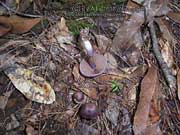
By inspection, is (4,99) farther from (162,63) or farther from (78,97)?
(162,63)

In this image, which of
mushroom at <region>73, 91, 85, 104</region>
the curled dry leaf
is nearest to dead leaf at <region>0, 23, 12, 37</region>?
the curled dry leaf

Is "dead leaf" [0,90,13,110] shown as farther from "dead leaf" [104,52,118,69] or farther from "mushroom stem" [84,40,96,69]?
"dead leaf" [104,52,118,69]

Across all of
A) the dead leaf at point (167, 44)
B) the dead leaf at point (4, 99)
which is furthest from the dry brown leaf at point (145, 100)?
the dead leaf at point (4, 99)

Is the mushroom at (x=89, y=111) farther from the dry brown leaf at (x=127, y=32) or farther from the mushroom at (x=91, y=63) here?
the dry brown leaf at (x=127, y=32)

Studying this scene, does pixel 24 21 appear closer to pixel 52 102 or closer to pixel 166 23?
pixel 52 102

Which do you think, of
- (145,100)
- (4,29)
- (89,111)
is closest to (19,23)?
(4,29)

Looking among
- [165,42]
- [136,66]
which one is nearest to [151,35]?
[165,42]
